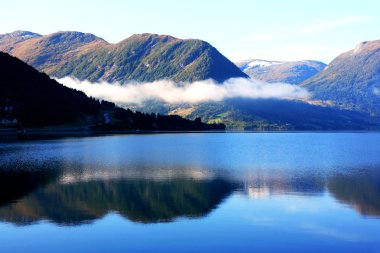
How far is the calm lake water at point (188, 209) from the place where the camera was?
37.7 m

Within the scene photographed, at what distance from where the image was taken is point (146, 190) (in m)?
63.2

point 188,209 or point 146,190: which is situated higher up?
point 146,190

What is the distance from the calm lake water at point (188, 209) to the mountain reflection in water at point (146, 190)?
13cm

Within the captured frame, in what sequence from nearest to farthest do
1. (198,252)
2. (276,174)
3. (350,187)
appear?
(198,252), (350,187), (276,174)

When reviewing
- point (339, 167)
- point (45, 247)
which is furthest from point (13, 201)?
point (339, 167)

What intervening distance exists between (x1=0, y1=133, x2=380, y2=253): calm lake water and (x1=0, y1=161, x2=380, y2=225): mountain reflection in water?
5.2 inches

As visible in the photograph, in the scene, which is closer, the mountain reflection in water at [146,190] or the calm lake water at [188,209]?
the calm lake water at [188,209]

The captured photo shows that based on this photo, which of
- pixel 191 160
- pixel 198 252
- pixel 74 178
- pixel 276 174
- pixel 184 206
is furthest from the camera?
pixel 191 160

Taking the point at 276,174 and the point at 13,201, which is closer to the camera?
the point at 13,201

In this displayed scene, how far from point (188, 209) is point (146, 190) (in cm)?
1332

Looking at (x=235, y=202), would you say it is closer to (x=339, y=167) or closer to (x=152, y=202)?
(x=152, y=202)

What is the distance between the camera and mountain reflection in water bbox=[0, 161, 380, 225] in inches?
1943

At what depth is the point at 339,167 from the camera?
9569cm

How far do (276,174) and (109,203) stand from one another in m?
37.8
